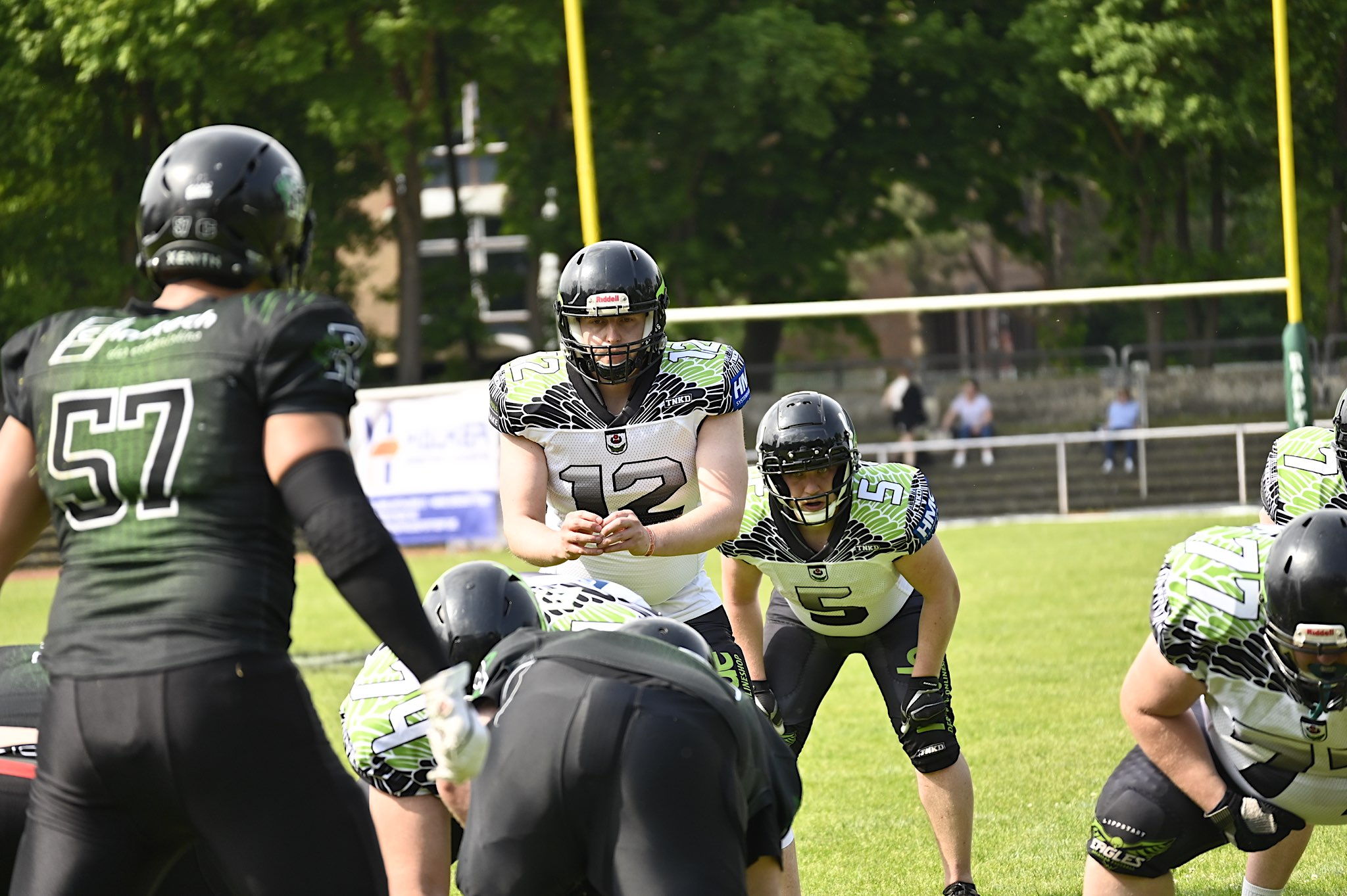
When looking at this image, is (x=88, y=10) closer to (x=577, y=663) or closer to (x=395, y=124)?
(x=395, y=124)

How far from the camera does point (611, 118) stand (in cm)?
2392

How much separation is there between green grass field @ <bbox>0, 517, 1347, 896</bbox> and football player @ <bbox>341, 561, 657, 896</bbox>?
2.21m

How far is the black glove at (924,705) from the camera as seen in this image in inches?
205

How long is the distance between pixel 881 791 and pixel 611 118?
18275 mm

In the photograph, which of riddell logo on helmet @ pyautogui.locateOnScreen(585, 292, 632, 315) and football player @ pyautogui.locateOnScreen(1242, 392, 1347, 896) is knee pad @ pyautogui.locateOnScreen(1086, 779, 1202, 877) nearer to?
football player @ pyautogui.locateOnScreen(1242, 392, 1347, 896)

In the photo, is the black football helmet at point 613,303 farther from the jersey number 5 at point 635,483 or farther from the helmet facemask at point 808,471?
the helmet facemask at point 808,471

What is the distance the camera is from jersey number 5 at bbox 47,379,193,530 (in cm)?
266

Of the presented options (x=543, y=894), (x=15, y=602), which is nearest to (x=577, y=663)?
(x=543, y=894)

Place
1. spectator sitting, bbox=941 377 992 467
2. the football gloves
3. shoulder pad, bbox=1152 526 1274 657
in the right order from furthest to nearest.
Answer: spectator sitting, bbox=941 377 992 467, shoulder pad, bbox=1152 526 1274 657, the football gloves

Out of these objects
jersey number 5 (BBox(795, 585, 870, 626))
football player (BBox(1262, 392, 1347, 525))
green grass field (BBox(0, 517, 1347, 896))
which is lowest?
green grass field (BBox(0, 517, 1347, 896))

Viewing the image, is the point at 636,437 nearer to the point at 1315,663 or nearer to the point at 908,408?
the point at 1315,663

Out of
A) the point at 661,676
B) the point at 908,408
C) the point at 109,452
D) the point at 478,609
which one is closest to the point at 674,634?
the point at 661,676

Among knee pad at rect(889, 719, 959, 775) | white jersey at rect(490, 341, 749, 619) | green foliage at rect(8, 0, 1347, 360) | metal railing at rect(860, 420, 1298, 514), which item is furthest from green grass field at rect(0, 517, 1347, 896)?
green foliage at rect(8, 0, 1347, 360)

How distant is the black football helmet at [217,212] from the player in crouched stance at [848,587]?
91.1 inches
